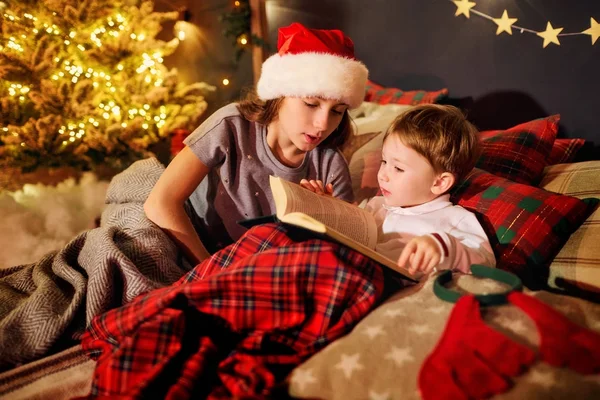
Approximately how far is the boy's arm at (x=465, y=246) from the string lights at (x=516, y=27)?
0.91m

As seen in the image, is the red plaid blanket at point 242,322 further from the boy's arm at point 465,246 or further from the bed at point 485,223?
the boy's arm at point 465,246

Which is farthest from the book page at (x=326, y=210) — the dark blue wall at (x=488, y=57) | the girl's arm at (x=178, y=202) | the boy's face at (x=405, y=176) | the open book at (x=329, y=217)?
the dark blue wall at (x=488, y=57)

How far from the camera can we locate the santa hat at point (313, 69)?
3.63 feet

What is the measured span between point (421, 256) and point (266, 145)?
64cm

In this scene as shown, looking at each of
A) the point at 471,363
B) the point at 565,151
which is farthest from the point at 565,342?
the point at 565,151

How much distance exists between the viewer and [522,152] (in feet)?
4.07

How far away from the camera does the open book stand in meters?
0.74

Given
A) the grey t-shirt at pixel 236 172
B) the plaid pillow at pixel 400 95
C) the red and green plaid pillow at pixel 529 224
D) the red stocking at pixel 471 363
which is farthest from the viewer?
the plaid pillow at pixel 400 95

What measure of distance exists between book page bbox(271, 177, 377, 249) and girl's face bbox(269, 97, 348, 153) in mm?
230

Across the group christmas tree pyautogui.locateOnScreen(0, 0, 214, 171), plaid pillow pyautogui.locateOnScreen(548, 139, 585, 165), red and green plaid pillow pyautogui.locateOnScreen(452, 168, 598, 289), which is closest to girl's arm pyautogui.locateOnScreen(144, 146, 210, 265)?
red and green plaid pillow pyautogui.locateOnScreen(452, 168, 598, 289)

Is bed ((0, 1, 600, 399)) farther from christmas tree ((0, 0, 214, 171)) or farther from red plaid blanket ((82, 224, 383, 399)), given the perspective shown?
christmas tree ((0, 0, 214, 171))

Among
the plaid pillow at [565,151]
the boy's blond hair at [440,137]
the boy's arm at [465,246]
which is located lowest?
the boy's arm at [465,246]

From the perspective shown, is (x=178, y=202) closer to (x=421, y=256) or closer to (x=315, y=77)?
(x=315, y=77)

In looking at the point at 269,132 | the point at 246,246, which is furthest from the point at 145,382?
the point at 269,132
